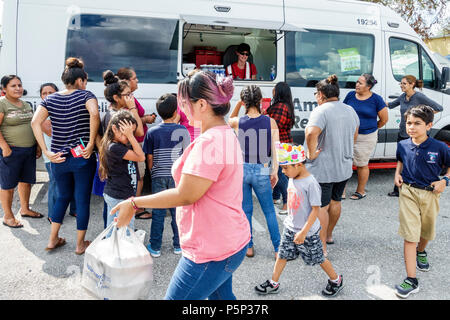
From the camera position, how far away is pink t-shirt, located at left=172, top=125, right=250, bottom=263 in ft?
5.36

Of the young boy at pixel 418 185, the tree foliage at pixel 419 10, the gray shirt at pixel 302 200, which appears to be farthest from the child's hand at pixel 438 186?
the tree foliage at pixel 419 10

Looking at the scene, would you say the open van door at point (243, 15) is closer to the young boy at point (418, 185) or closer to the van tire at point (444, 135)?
the young boy at point (418, 185)

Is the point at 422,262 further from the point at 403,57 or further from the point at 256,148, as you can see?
the point at 403,57

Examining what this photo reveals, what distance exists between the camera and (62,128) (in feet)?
11.4

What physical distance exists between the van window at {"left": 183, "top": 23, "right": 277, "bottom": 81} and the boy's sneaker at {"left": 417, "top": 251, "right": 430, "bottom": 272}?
12.3ft

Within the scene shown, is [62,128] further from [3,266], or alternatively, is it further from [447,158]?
[447,158]

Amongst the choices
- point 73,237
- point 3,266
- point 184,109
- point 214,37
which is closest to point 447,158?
point 184,109

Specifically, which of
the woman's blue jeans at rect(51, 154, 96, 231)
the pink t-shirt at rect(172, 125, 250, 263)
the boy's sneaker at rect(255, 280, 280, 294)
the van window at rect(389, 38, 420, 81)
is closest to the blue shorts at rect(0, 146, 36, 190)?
the woman's blue jeans at rect(51, 154, 96, 231)

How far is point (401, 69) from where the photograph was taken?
625 cm

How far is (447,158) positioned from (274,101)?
1.94 metres

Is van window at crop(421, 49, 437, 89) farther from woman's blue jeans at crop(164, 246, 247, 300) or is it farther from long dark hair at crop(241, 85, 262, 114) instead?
woman's blue jeans at crop(164, 246, 247, 300)

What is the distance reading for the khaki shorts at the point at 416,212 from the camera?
313 centimetres

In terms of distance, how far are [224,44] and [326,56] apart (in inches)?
80.6
